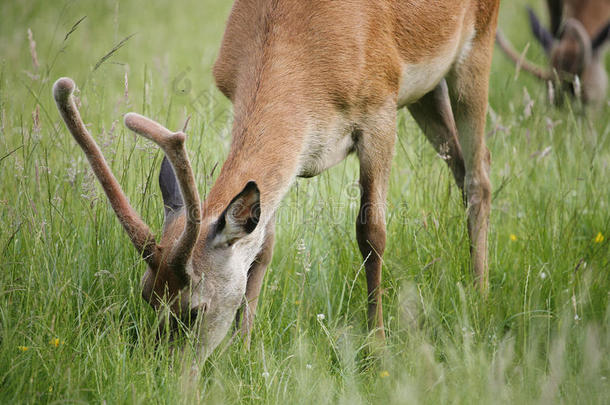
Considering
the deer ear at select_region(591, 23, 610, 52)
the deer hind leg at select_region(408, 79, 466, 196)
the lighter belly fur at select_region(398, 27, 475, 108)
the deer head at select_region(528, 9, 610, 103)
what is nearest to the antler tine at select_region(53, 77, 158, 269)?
the lighter belly fur at select_region(398, 27, 475, 108)

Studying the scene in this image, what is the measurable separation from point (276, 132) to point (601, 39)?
5.45m

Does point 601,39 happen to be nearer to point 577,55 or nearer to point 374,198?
point 577,55

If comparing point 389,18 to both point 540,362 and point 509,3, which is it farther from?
point 509,3

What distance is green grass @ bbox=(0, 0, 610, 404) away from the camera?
3.04m

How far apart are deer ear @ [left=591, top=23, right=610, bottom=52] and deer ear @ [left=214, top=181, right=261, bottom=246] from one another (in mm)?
5702

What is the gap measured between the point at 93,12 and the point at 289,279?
254 inches

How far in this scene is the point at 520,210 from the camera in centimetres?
483

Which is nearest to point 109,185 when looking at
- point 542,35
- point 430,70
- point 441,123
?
point 430,70

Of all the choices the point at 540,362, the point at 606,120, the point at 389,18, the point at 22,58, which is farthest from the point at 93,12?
the point at 540,362

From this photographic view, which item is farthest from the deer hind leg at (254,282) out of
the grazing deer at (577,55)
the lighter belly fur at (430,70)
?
the grazing deer at (577,55)

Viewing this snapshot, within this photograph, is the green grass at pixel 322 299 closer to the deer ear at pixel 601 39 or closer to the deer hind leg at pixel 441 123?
the deer hind leg at pixel 441 123

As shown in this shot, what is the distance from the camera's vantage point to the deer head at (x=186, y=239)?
2.88m

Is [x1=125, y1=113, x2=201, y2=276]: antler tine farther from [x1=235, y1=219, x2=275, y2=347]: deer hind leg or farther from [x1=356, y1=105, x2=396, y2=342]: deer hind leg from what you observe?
[x1=356, y1=105, x2=396, y2=342]: deer hind leg

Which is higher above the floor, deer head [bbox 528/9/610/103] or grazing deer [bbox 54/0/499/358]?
grazing deer [bbox 54/0/499/358]
